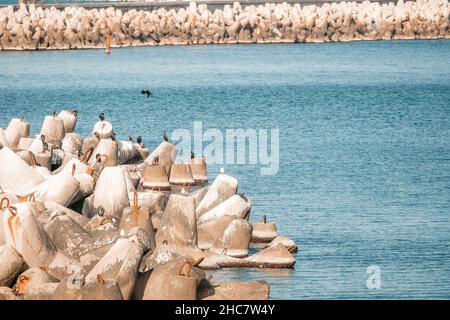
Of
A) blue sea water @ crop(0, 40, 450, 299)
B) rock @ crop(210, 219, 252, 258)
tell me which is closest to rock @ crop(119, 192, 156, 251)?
blue sea water @ crop(0, 40, 450, 299)

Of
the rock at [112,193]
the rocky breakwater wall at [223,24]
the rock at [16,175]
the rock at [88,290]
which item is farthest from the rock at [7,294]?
the rocky breakwater wall at [223,24]

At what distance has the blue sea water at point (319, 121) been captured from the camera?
2262cm

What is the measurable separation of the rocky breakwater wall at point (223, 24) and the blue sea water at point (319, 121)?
898mm

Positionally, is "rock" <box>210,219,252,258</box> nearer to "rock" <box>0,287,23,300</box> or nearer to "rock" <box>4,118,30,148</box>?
"rock" <box>0,287,23,300</box>

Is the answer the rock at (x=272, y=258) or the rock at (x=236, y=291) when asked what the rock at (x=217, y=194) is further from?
the rock at (x=236, y=291)

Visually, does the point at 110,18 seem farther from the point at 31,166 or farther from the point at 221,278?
the point at 221,278

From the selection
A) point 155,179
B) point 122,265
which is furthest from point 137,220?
point 155,179

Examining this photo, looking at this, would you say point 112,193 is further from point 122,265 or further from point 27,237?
point 122,265

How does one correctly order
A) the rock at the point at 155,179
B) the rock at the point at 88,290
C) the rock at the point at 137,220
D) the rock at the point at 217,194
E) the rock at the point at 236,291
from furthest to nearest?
the rock at the point at 155,179, the rock at the point at 217,194, the rock at the point at 137,220, the rock at the point at 236,291, the rock at the point at 88,290

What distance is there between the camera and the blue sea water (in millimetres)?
22625

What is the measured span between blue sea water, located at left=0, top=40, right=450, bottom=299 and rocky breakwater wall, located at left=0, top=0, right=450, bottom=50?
2.95 feet

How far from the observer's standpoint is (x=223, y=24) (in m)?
82.6

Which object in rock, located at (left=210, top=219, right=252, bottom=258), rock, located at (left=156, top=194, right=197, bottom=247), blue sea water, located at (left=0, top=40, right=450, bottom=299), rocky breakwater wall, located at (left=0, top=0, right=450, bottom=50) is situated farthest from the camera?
rocky breakwater wall, located at (left=0, top=0, right=450, bottom=50)

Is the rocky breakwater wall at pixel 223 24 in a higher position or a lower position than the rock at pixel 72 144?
lower
